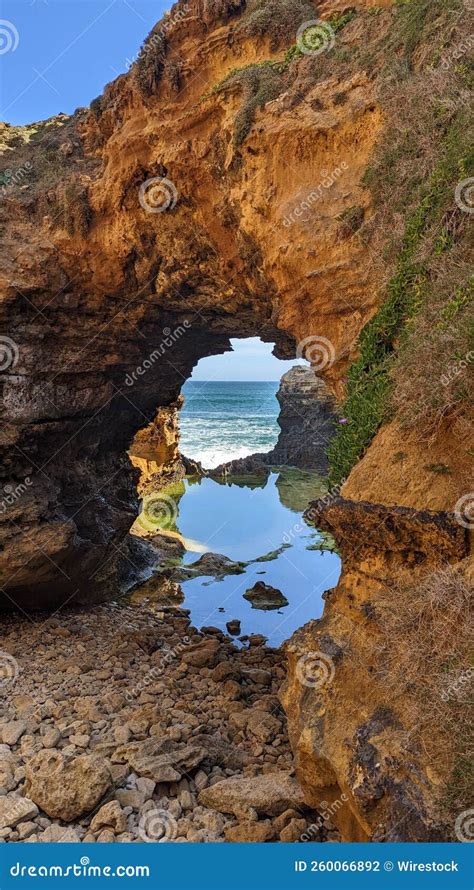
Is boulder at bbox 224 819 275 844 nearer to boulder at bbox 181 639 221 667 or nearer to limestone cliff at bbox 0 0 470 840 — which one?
limestone cliff at bbox 0 0 470 840

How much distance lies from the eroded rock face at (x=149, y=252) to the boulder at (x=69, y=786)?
544cm

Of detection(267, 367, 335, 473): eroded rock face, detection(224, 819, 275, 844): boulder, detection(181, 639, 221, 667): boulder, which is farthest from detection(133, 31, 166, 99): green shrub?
detection(267, 367, 335, 473): eroded rock face

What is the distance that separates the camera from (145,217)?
929 centimetres

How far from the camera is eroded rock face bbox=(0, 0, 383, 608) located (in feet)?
23.0

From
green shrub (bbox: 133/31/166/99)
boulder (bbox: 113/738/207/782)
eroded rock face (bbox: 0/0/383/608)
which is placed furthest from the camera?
green shrub (bbox: 133/31/166/99)

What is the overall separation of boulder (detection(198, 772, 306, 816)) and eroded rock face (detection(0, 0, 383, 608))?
4894 millimetres

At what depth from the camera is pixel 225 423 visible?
7906cm

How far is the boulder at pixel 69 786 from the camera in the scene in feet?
16.0

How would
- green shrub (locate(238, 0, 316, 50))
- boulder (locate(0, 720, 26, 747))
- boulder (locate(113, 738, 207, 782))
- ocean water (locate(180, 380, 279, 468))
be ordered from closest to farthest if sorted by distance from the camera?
boulder (locate(113, 738, 207, 782))
boulder (locate(0, 720, 26, 747))
green shrub (locate(238, 0, 316, 50))
ocean water (locate(180, 380, 279, 468))

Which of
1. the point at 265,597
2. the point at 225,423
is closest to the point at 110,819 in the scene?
the point at 265,597

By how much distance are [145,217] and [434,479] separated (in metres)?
7.47

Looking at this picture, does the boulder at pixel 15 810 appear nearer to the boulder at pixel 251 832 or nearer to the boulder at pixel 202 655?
the boulder at pixel 251 832

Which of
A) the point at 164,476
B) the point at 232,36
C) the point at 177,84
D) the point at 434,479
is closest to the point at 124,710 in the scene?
the point at 434,479

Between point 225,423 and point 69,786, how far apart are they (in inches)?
2930
